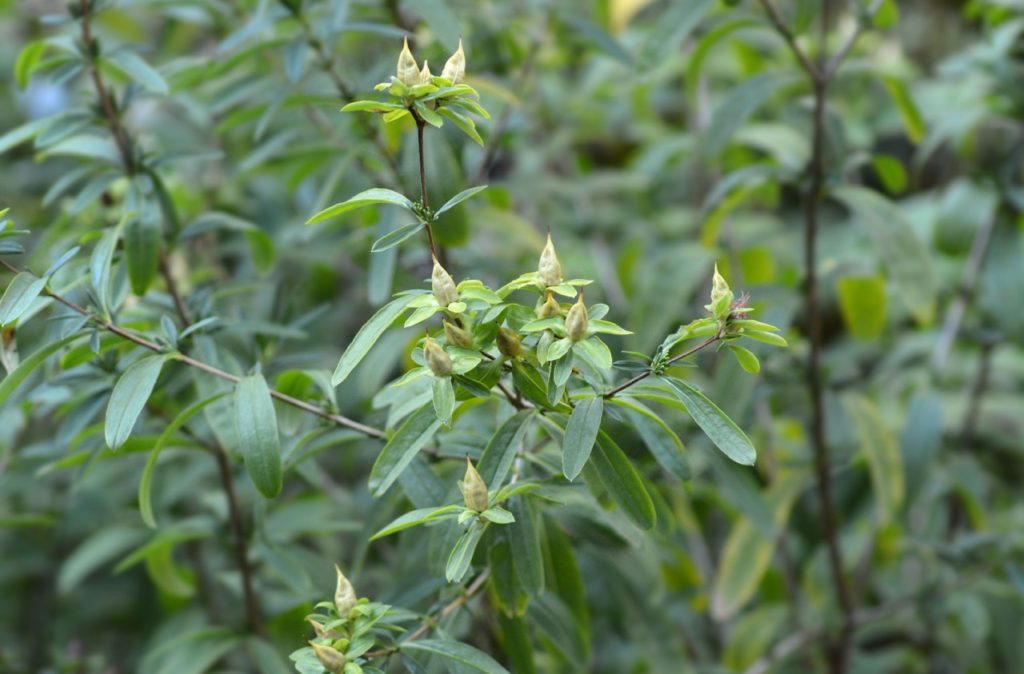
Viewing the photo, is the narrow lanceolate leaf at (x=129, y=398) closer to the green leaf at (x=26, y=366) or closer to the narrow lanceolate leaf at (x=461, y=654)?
the green leaf at (x=26, y=366)

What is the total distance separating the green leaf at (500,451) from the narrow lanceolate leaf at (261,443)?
0.16 metres

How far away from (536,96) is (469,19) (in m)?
0.54

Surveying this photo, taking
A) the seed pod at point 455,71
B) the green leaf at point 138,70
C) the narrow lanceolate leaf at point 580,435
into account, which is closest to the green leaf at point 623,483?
the narrow lanceolate leaf at point 580,435

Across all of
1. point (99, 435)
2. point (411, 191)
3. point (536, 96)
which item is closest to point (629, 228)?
point (536, 96)

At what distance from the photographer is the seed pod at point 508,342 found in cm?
74

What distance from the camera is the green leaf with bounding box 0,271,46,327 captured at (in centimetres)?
75

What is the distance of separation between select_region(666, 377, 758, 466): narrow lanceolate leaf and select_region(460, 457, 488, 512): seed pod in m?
0.15

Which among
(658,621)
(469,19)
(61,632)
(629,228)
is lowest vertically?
(61,632)

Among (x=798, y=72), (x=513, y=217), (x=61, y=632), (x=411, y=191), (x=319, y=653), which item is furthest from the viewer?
(x=61, y=632)

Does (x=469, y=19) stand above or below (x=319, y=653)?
above

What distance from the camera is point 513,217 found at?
146 centimetres

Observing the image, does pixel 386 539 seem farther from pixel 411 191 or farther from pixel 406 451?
pixel 406 451

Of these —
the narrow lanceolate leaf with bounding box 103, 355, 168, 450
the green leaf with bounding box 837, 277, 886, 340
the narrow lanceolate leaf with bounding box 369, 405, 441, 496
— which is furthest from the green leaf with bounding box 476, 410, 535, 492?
the green leaf with bounding box 837, 277, 886, 340

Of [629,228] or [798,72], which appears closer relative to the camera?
[798,72]
